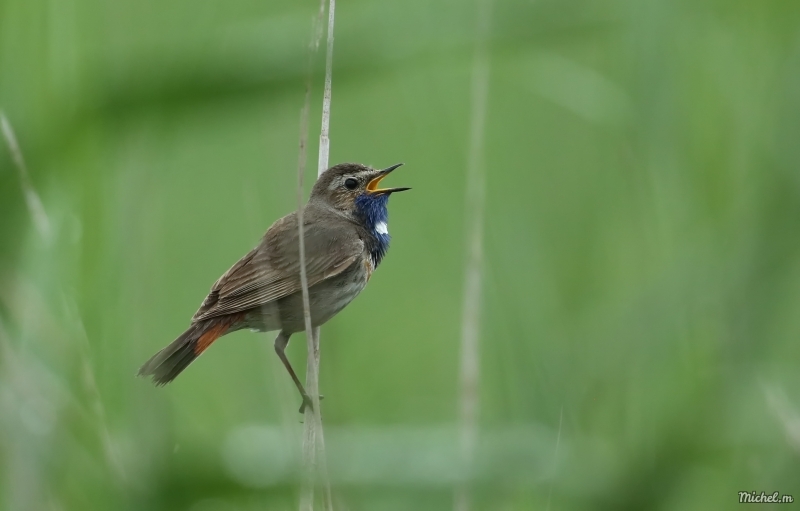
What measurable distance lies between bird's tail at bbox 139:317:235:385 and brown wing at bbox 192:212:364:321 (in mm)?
44

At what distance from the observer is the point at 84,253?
8.48 ft

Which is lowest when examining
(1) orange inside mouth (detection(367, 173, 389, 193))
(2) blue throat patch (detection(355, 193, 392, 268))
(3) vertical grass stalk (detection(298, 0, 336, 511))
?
(3) vertical grass stalk (detection(298, 0, 336, 511))

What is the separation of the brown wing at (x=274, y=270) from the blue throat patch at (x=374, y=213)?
0.27m

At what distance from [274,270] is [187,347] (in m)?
0.44

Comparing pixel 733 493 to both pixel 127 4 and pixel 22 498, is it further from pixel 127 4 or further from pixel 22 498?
pixel 127 4

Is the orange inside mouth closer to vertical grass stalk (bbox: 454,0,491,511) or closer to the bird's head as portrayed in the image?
the bird's head

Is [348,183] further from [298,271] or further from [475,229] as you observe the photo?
[475,229]

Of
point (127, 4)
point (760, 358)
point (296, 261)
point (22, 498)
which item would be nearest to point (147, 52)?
point (127, 4)

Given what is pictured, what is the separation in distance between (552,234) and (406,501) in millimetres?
1650

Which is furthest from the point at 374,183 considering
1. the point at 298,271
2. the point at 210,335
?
the point at 210,335

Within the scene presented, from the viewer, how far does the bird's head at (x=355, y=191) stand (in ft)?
14.1

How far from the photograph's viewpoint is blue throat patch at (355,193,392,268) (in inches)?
164

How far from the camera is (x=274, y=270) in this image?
11.6 feet

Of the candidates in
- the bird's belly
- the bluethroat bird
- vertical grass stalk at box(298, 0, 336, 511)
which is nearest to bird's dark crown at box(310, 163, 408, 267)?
the bluethroat bird
